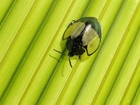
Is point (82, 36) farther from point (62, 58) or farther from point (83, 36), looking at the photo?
point (62, 58)

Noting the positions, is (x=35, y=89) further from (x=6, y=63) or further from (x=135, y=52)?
(x=135, y=52)

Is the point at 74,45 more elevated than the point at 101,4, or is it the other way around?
the point at 101,4

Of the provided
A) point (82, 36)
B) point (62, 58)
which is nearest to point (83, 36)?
point (82, 36)

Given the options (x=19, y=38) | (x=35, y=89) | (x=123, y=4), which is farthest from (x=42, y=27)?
(x=123, y=4)

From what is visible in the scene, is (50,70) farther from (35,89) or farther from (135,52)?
(135,52)

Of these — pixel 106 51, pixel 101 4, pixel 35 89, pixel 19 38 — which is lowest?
pixel 35 89

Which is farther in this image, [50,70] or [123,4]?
[123,4]
